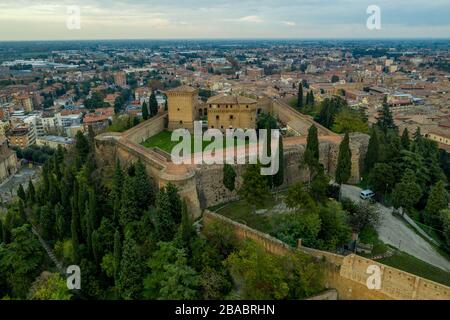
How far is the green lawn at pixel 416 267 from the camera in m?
17.1

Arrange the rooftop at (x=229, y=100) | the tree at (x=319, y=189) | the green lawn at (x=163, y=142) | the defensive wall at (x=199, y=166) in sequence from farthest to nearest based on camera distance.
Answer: the rooftop at (x=229, y=100), the green lawn at (x=163, y=142), the defensive wall at (x=199, y=166), the tree at (x=319, y=189)

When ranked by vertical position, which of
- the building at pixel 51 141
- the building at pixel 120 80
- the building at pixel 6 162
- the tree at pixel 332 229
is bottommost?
the building at pixel 6 162

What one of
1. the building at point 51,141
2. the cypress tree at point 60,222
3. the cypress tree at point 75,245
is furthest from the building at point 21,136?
the cypress tree at point 75,245

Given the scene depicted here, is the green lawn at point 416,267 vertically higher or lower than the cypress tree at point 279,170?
lower

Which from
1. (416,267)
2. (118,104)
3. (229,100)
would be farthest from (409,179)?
(118,104)

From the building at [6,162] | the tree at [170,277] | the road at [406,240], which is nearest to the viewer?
the tree at [170,277]

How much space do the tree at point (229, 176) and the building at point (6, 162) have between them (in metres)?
41.5

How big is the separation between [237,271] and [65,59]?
7500 inches

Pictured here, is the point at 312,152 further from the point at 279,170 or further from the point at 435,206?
the point at 435,206

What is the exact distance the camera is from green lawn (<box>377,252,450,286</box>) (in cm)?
1714

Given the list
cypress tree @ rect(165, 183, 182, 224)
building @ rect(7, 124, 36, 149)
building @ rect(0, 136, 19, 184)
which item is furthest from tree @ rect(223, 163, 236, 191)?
building @ rect(7, 124, 36, 149)

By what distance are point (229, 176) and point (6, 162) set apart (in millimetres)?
43130

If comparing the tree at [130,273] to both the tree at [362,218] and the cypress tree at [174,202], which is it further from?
the tree at [362,218]

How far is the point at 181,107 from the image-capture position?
3628 centimetres
